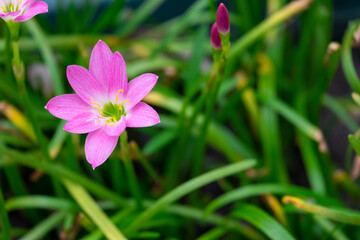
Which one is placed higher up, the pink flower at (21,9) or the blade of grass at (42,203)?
the pink flower at (21,9)

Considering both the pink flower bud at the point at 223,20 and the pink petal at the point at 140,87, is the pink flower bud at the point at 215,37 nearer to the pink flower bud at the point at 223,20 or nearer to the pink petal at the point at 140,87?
the pink flower bud at the point at 223,20

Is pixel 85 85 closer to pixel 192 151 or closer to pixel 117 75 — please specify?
pixel 117 75

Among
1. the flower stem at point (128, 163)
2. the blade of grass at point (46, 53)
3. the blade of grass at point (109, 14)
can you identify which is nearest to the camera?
the flower stem at point (128, 163)

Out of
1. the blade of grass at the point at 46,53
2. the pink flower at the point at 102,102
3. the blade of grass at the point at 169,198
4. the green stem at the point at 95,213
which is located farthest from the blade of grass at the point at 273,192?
the blade of grass at the point at 46,53

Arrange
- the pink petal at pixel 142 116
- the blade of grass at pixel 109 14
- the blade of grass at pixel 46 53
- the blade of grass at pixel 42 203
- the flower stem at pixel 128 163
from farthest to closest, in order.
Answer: the blade of grass at pixel 109 14
the blade of grass at pixel 46 53
the blade of grass at pixel 42 203
the flower stem at pixel 128 163
the pink petal at pixel 142 116

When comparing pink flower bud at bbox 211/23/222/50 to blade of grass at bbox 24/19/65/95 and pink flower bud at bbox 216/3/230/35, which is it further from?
blade of grass at bbox 24/19/65/95

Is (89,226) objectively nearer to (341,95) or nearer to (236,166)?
(236,166)
